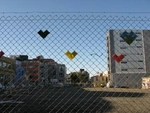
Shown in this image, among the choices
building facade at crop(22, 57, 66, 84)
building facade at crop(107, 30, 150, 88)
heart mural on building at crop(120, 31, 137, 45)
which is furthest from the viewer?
building facade at crop(22, 57, 66, 84)

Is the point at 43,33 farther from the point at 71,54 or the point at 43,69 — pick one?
the point at 43,69

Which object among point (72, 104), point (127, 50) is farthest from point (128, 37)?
point (127, 50)

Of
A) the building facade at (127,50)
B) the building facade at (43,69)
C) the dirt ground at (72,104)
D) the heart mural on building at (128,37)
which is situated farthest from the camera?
the dirt ground at (72,104)

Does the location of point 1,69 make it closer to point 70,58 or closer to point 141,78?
point 141,78

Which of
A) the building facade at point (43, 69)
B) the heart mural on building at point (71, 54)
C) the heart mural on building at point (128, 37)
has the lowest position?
the building facade at point (43, 69)

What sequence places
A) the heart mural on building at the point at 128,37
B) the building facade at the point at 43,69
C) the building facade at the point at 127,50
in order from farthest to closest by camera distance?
1. the building facade at the point at 43,69
2. the building facade at the point at 127,50
3. the heart mural on building at the point at 128,37

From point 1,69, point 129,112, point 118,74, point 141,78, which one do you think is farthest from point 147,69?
point 129,112

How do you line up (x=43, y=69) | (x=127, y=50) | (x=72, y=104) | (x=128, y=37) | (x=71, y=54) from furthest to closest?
1. (x=127, y=50)
2. (x=72, y=104)
3. (x=43, y=69)
4. (x=71, y=54)
5. (x=128, y=37)

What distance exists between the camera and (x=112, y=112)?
10719mm

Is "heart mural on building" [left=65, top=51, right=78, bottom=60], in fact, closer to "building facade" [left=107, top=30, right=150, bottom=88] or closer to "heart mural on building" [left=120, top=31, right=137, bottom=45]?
"building facade" [left=107, top=30, right=150, bottom=88]

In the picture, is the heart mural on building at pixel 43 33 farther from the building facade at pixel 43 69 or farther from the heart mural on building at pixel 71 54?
the building facade at pixel 43 69

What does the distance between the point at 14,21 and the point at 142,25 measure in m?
2.29

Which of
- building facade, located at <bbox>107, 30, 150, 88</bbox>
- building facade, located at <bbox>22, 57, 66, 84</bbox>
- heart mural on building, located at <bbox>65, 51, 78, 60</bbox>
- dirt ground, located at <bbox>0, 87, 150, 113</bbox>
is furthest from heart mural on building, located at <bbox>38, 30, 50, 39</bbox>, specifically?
dirt ground, located at <bbox>0, 87, 150, 113</bbox>

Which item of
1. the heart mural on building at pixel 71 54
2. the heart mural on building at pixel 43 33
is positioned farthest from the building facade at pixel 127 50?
the heart mural on building at pixel 43 33
